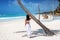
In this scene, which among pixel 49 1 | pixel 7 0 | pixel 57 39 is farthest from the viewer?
pixel 7 0

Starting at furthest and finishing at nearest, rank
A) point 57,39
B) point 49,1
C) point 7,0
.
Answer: point 7,0, point 49,1, point 57,39

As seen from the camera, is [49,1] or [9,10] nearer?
[49,1]

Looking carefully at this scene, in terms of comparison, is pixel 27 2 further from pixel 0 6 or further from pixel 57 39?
pixel 57 39

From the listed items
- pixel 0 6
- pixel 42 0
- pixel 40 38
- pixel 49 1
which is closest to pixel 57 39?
pixel 40 38

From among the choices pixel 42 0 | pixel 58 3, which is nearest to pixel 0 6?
pixel 42 0

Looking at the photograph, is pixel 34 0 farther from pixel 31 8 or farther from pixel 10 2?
pixel 10 2

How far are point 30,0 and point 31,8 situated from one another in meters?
1.79

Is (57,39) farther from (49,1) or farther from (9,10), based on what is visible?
(9,10)

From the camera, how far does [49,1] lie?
29.2 meters

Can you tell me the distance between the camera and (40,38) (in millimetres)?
9164

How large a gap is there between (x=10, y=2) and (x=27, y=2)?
2.64 meters

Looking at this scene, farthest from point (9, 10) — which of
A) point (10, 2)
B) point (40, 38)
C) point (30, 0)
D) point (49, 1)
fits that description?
point (40, 38)

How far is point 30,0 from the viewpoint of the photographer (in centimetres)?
3209

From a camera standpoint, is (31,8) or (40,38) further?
(31,8)
